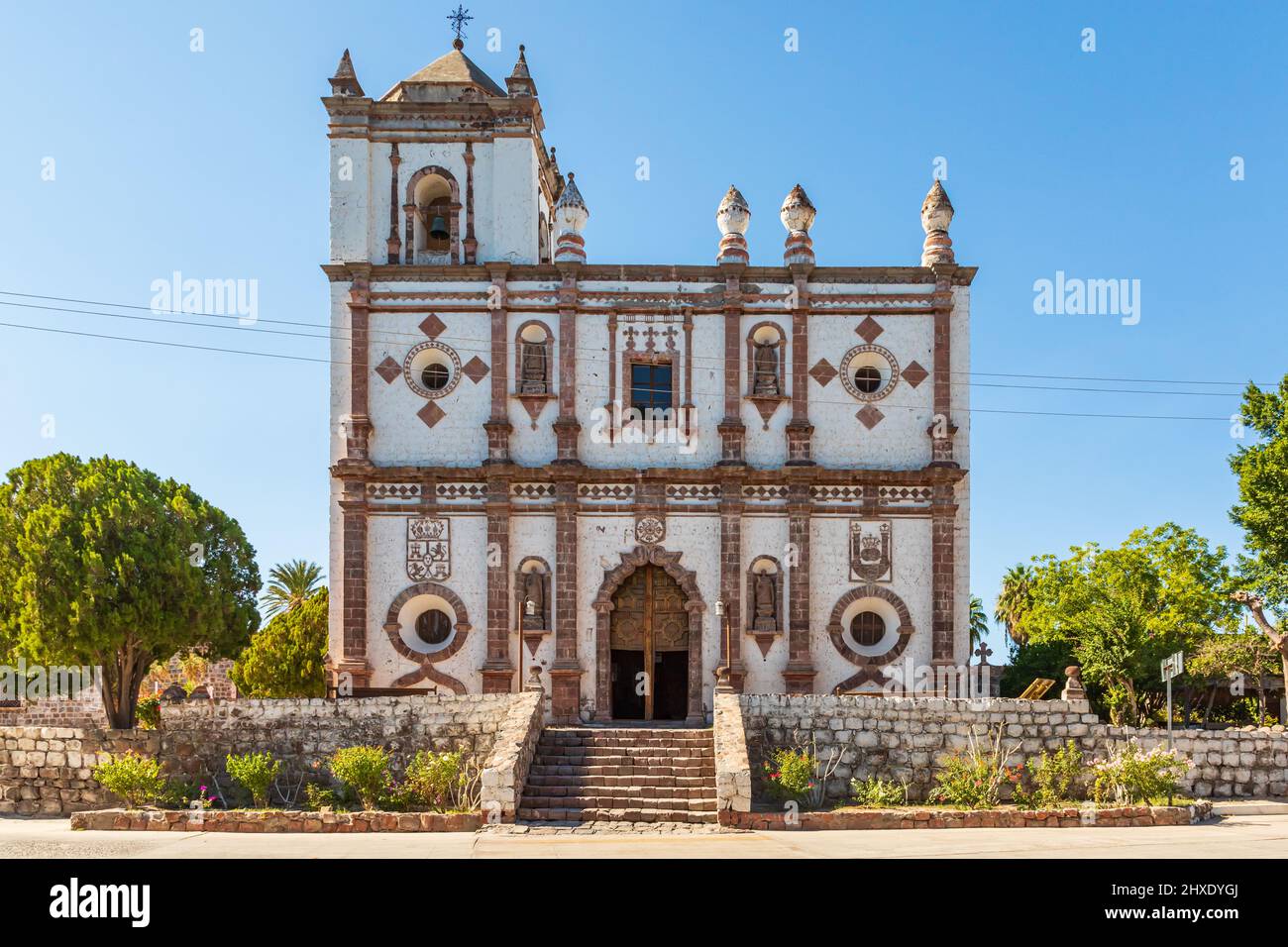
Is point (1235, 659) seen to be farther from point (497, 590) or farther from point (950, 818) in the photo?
point (497, 590)

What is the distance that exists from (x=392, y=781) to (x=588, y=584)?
7.49 meters

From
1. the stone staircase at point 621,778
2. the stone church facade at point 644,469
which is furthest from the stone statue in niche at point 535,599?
the stone staircase at point 621,778

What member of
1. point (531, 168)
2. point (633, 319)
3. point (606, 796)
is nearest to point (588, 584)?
point (633, 319)

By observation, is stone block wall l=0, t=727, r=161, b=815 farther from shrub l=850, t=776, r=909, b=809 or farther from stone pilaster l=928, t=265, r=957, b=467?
stone pilaster l=928, t=265, r=957, b=467

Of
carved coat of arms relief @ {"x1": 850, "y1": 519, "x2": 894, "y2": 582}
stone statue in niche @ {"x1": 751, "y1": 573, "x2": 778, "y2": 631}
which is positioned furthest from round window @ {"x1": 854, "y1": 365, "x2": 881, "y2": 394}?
stone statue in niche @ {"x1": 751, "y1": 573, "x2": 778, "y2": 631}

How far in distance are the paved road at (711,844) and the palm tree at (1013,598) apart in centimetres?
3790

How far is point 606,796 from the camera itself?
19781 millimetres

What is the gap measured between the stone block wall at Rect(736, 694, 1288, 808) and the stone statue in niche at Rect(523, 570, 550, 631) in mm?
6382

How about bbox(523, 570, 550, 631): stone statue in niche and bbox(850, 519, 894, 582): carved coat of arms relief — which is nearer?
bbox(523, 570, 550, 631): stone statue in niche

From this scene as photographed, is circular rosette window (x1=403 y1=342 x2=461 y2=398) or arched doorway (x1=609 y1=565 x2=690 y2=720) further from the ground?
circular rosette window (x1=403 y1=342 x2=461 y2=398)

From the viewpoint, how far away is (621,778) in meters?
20.4

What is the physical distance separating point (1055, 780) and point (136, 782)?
1571 cm

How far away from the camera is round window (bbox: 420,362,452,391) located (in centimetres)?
2838

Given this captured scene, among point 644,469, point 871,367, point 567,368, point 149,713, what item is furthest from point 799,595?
point 149,713
